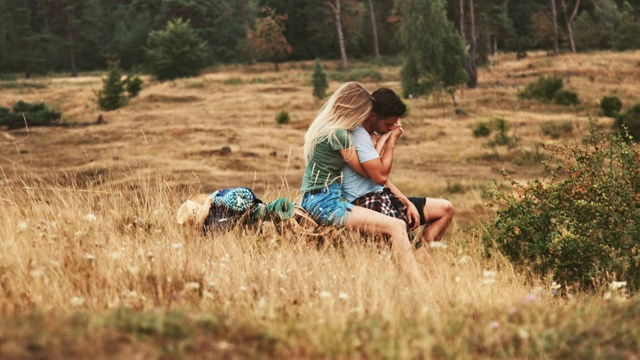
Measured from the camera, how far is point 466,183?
54.1 feet

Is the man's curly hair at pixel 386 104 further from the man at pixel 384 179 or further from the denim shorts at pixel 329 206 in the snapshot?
the denim shorts at pixel 329 206

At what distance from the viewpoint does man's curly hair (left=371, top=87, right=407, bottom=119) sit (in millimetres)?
5230

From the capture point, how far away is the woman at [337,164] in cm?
502

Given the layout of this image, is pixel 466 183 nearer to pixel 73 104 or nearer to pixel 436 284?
pixel 436 284

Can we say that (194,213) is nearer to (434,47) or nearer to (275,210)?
(275,210)

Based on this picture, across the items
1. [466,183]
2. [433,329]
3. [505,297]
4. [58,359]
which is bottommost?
[466,183]

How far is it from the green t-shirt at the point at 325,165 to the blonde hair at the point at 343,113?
0.15 feet

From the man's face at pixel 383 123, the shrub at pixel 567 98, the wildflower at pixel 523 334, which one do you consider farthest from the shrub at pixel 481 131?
the wildflower at pixel 523 334

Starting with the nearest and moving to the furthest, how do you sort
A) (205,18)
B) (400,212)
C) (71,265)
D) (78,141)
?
(71,265), (400,212), (78,141), (205,18)

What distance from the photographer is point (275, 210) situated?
5.26 metres

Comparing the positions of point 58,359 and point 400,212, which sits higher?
point 58,359

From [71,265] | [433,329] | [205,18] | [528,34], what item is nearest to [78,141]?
[71,265]

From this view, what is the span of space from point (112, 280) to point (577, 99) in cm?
2881

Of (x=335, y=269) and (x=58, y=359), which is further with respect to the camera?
(x=335, y=269)
